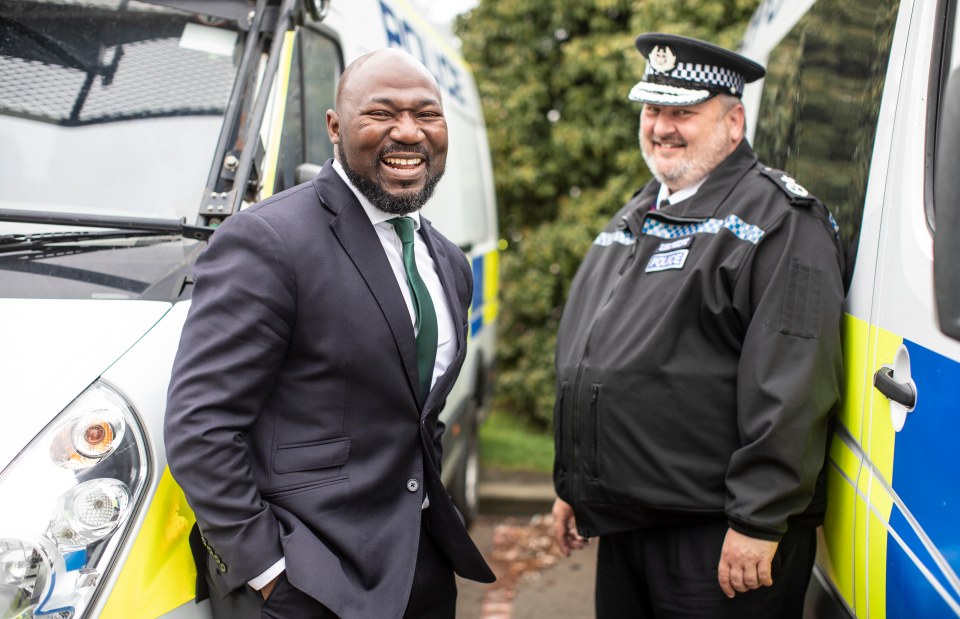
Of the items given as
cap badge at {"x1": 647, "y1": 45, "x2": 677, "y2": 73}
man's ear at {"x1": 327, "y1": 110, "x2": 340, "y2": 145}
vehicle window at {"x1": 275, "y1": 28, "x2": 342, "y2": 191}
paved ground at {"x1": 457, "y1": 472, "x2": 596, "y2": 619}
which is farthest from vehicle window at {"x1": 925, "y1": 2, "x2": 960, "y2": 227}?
paved ground at {"x1": 457, "y1": 472, "x2": 596, "y2": 619}

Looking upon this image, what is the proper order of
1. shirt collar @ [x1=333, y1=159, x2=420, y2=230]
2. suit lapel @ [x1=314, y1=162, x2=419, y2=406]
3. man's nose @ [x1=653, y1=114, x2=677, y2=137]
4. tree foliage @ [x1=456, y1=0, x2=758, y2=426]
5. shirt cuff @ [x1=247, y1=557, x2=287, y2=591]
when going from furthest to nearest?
tree foliage @ [x1=456, y1=0, x2=758, y2=426], man's nose @ [x1=653, y1=114, x2=677, y2=137], shirt collar @ [x1=333, y1=159, x2=420, y2=230], suit lapel @ [x1=314, y1=162, x2=419, y2=406], shirt cuff @ [x1=247, y1=557, x2=287, y2=591]

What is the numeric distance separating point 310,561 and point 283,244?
1.99 feet

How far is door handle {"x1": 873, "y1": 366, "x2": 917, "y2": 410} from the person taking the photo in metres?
1.60

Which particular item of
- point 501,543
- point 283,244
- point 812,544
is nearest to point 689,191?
point 812,544

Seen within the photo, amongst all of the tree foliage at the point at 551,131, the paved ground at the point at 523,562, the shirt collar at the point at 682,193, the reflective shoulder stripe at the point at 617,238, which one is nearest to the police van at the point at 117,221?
the reflective shoulder stripe at the point at 617,238

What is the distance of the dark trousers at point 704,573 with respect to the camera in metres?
2.14

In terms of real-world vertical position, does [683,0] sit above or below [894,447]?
above

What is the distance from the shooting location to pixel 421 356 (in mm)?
1910

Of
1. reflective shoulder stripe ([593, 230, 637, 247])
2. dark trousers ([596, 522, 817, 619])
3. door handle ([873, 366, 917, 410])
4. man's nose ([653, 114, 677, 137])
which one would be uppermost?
man's nose ([653, 114, 677, 137])

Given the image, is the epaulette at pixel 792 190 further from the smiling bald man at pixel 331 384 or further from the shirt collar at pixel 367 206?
the shirt collar at pixel 367 206

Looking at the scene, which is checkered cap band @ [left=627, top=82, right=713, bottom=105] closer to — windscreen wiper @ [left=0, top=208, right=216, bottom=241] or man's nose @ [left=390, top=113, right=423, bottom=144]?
man's nose @ [left=390, top=113, right=423, bottom=144]

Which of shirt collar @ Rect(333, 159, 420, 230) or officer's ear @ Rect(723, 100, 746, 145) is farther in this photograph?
officer's ear @ Rect(723, 100, 746, 145)

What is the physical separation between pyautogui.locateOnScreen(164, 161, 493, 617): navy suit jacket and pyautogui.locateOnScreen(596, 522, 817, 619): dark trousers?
0.72m

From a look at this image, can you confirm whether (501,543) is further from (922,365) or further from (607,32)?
(607,32)
